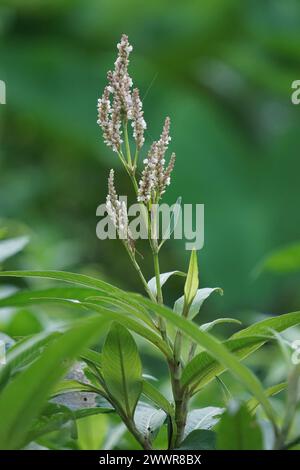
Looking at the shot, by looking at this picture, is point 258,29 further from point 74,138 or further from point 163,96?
point 74,138

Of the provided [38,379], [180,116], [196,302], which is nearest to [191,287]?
[196,302]

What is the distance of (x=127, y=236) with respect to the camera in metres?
0.42

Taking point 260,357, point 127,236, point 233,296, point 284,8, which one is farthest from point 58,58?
point 127,236

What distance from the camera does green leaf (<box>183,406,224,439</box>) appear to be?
0.43m

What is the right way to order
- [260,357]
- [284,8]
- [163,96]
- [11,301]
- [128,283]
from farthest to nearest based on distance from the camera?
[284,8] < [163,96] < [128,283] < [260,357] < [11,301]

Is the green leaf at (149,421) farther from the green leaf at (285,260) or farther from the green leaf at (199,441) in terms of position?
the green leaf at (285,260)

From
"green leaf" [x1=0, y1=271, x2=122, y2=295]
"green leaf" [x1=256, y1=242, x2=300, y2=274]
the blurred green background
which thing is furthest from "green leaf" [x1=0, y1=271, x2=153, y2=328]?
the blurred green background

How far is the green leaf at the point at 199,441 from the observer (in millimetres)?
382

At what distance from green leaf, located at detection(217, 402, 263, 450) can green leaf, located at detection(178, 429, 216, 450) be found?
1.6 inches

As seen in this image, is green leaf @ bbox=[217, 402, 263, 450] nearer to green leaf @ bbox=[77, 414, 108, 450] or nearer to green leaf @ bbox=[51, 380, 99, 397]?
green leaf @ bbox=[51, 380, 99, 397]

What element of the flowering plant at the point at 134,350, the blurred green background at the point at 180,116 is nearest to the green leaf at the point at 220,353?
the flowering plant at the point at 134,350

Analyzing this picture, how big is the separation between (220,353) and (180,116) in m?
2.10

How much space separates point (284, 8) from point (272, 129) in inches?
15.2

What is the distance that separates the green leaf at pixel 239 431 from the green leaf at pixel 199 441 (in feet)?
0.13
